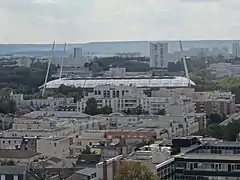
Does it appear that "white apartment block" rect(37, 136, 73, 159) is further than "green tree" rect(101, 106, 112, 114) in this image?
No

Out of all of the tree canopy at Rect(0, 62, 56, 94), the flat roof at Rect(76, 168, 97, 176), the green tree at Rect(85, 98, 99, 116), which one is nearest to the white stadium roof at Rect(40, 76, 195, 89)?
the tree canopy at Rect(0, 62, 56, 94)

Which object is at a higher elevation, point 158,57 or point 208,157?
point 158,57

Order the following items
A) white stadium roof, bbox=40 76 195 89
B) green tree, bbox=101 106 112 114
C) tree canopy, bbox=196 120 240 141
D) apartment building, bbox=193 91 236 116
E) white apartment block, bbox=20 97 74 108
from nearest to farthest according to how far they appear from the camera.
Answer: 1. tree canopy, bbox=196 120 240 141
2. green tree, bbox=101 106 112 114
3. apartment building, bbox=193 91 236 116
4. white apartment block, bbox=20 97 74 108
5. white stadium roof, bbox=40 76 195 89

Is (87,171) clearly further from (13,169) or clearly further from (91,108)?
(91,108)

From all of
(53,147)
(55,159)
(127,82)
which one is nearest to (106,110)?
(53,147)

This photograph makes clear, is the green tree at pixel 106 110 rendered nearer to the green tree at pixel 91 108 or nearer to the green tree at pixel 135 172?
the green tree at pixel 91 108

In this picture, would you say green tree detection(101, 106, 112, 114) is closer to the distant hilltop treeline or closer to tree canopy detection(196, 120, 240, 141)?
tree canopy detection(196, 120, 240, 141)

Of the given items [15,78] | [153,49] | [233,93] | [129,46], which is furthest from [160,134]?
[129,46]

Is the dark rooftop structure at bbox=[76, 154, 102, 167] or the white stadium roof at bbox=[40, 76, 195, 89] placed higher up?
the white stadium roof at bbox=[40, 76, 195, 89]

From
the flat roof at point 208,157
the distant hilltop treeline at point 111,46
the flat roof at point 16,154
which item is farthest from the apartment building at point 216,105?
the distant hilltop treeline at point 111,46
